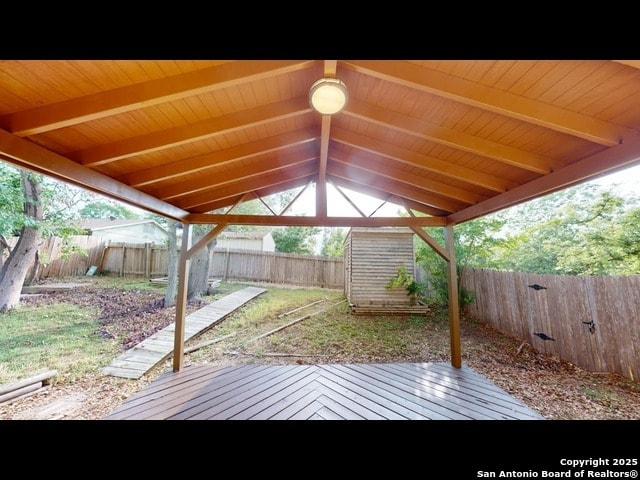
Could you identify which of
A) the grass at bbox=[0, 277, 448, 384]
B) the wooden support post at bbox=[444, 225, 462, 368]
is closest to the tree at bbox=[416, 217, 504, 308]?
the grass at bbox=[0, 277, 448, 384]

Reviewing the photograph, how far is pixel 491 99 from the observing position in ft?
5.30

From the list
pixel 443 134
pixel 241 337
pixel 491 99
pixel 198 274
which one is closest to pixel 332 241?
pixel 198 274

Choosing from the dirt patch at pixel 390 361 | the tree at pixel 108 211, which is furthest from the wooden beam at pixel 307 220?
the tree at pixel 108 211

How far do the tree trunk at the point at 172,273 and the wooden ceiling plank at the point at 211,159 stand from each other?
576cm

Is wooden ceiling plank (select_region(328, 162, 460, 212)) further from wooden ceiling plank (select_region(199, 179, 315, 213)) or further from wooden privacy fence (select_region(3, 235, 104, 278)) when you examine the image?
wooden privacy fence (select_region(3, 235, 104, 278))

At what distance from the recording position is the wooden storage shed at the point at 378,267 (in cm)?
768

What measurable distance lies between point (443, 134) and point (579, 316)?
4.25 metres

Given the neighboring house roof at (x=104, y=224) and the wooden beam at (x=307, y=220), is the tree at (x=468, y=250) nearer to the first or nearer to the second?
the wooden beam at (x=307, y=220)

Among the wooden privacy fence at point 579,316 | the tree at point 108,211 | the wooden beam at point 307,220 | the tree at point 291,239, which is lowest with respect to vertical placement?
the wooden privacy fence at point 579,316

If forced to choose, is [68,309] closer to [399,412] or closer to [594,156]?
[399,412]

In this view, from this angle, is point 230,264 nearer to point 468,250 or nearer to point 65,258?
point 65,258

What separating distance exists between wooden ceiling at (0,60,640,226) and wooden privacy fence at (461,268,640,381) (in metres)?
2.47

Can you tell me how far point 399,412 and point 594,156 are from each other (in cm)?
281

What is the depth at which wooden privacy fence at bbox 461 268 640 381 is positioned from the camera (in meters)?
3.50
